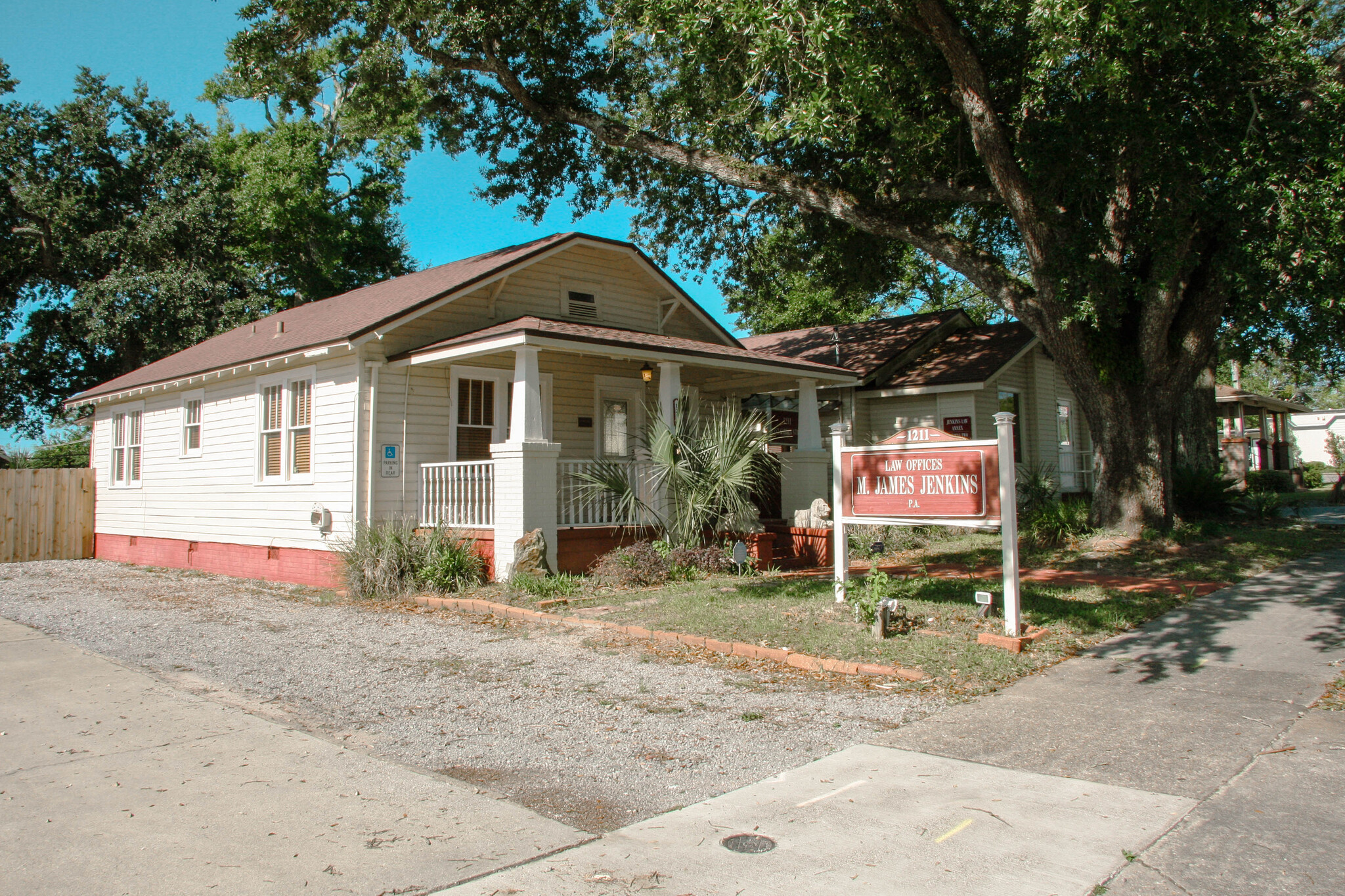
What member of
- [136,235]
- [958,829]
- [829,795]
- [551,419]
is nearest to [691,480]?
[551,419]

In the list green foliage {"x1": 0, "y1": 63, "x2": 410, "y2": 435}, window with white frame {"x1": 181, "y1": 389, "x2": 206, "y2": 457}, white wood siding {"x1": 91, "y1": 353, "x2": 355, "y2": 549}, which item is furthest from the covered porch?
green foliage {"x1": 0, "y1": 63, "x2": 410, "y2": 435}

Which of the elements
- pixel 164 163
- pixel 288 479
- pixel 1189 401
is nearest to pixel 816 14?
pixel 288 479

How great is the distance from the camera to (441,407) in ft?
44.0

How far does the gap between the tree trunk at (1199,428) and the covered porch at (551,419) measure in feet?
30.2

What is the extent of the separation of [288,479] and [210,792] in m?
10.1

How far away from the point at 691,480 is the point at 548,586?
8.68ft

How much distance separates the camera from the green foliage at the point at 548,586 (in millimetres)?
10453

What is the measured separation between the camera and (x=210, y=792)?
14.6 feet

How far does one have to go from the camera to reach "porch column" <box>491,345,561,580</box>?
11.2 meters

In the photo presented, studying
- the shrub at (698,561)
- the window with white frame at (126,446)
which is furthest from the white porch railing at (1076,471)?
the window with white frame at (126,446)

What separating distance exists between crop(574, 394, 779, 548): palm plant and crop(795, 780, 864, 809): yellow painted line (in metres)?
7.50

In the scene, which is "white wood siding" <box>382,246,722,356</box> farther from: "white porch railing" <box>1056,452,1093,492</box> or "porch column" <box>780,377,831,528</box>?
"white porch railing" <box>1056,452,1093,492</box>

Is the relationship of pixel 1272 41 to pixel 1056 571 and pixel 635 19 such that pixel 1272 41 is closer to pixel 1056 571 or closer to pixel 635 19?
pixel 1056 571

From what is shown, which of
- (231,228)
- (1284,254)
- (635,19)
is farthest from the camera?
(231,228)
